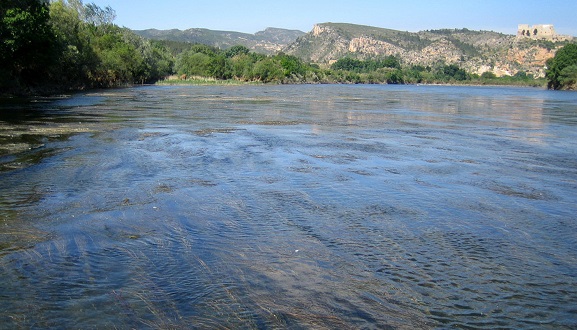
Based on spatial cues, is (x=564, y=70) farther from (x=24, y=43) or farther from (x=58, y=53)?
(x=24, y=43)

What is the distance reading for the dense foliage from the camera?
363 feet

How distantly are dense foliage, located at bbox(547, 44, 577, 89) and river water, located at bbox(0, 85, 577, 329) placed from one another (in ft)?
369

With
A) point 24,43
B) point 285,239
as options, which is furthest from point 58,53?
point 285,239

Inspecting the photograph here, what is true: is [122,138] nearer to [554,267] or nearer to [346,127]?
[346,127]

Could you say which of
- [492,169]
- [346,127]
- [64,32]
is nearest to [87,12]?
[64,32]

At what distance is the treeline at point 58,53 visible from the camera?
39188 mm

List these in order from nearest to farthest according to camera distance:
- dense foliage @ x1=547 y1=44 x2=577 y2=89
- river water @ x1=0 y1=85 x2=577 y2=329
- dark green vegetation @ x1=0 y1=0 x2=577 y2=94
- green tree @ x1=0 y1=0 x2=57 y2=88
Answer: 1. river water @ x1=0 y1=85 x2=577 y2=329
2. green tree @ x1=0 y1=0 x2=57 y2=88
3. dark green vegetation @ x1=0 y1=0 x2=577 y2=94
4. dense foliage @ x1=547 y1=44 x2=577 y2=89

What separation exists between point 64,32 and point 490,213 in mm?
64256

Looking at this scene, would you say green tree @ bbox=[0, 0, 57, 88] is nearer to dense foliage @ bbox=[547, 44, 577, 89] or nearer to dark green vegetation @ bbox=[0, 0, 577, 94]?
dark green vegetation @ bbox=[0, 0, 577, 94]

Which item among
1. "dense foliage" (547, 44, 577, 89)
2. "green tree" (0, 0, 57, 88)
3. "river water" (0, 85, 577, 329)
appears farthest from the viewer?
"dense foliage" (547, 44, 577, 89)

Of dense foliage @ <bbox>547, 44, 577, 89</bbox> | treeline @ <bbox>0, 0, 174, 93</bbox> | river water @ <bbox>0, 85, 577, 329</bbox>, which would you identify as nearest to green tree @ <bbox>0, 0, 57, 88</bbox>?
treeline @ <bbox>0, 0, 174, 93</bbox>

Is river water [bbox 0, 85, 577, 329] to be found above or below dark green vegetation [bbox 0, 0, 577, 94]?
below

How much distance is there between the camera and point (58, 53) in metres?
51.2

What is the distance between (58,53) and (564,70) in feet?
350
